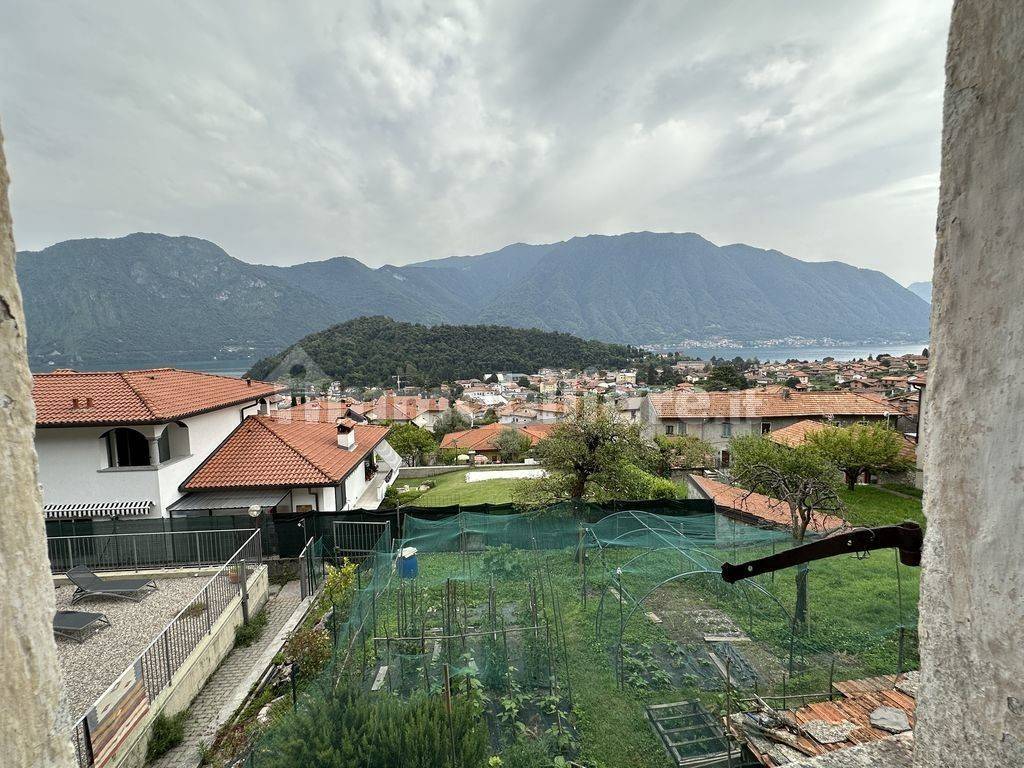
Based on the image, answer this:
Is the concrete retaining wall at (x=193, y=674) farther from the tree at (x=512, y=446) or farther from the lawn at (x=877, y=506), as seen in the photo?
the tree at (x=512, y=446)

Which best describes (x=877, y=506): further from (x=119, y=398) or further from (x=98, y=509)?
(x=119, y=398)

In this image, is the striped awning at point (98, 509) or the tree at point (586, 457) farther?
the tree at point (586, 457)

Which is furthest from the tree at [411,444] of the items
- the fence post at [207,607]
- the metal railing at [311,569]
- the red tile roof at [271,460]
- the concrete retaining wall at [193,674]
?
the fence post at [207,607]

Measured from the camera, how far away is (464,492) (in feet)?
75.3

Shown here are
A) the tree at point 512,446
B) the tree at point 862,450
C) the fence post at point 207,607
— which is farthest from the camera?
the tree at point 512,446

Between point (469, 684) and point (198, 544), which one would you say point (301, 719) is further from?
point (198, 544)

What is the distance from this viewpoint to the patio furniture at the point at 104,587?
9109 mm

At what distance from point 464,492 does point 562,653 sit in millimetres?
15227

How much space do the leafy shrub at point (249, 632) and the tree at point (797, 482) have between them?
1065cm

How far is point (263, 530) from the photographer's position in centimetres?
1286

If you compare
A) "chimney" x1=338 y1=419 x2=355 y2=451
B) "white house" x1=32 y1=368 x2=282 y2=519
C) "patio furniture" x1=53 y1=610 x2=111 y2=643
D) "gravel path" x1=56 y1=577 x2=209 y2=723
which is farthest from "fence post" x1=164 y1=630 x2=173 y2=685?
"chimney" x1=338 y1=419 x2=355 y2=451

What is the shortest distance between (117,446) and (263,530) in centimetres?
478

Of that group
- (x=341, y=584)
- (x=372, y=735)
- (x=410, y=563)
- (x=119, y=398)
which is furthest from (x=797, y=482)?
(x=119, y=398)

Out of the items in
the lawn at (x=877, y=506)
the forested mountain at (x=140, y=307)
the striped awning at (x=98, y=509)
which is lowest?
the lawn at (x=877, y=506)
